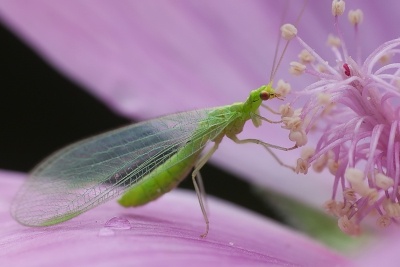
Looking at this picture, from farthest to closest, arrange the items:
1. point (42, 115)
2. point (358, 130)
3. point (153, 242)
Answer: point (42, 115)
point (358, 130)
point (153, 242)

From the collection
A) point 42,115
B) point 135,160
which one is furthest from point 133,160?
point 42,115

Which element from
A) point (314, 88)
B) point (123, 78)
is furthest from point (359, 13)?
point (123, 78)

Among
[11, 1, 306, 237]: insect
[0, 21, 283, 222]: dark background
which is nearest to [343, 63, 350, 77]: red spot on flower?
[11, 1, 306, 237]: insect

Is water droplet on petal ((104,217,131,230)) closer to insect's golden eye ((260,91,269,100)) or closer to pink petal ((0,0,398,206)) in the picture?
insect's golden eye ((260,91,269,100))

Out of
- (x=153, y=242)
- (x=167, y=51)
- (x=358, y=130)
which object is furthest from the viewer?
(x=167, y=51)

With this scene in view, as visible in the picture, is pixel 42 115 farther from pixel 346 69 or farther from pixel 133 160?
pixel 346 69
